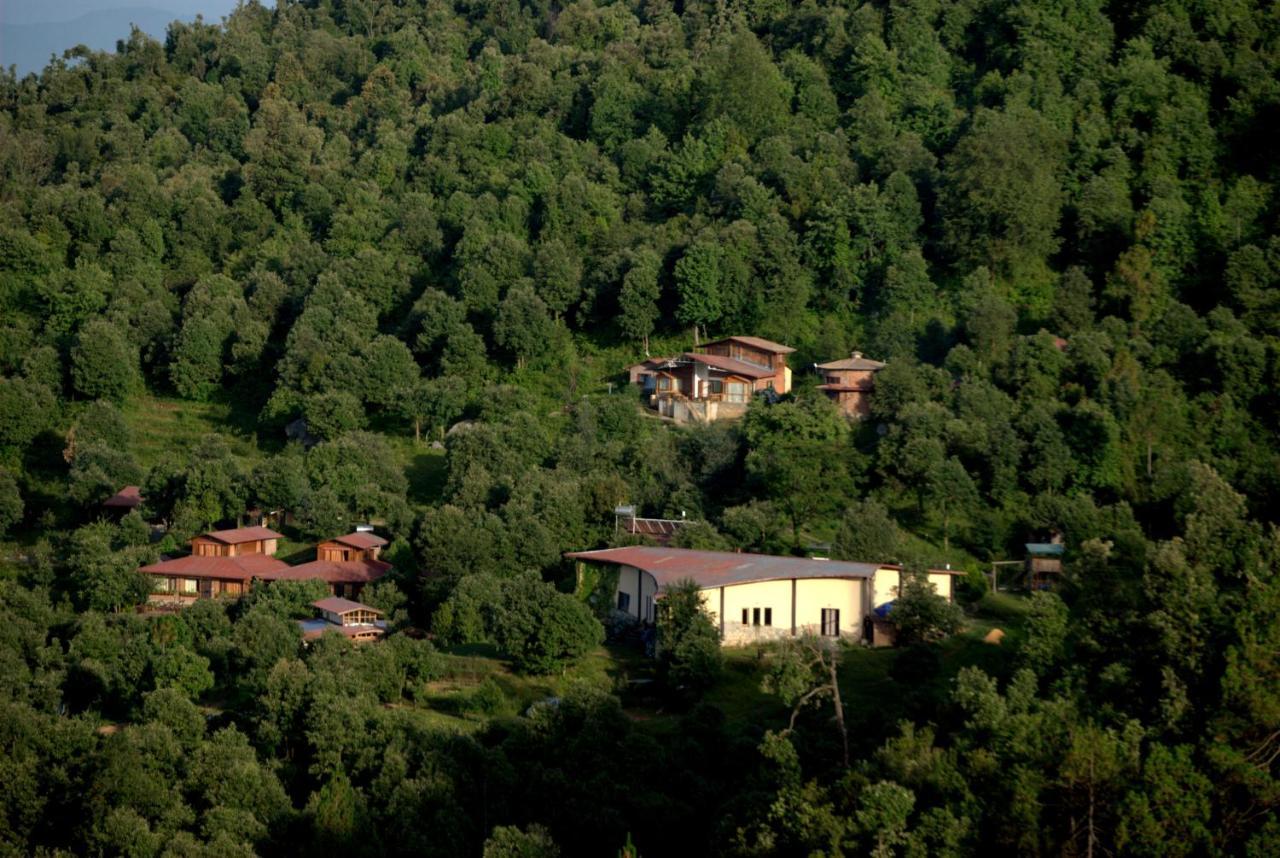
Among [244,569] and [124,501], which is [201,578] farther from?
[124,501]

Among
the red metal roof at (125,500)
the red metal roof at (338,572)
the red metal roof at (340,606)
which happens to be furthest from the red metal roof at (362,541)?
the red metal roof at (125,500)

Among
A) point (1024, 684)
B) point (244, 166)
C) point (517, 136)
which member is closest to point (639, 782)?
point (1024, 684)

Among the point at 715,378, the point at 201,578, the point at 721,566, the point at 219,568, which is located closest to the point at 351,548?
the point at 219,568

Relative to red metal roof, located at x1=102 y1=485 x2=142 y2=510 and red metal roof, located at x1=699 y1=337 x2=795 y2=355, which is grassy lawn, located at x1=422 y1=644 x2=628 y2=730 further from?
red metal roof, located at x1=699 y1=337 x2=795 y2=355

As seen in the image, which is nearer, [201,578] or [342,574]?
[342,574]

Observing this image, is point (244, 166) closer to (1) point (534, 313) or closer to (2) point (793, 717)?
(1) point (534, 313)
